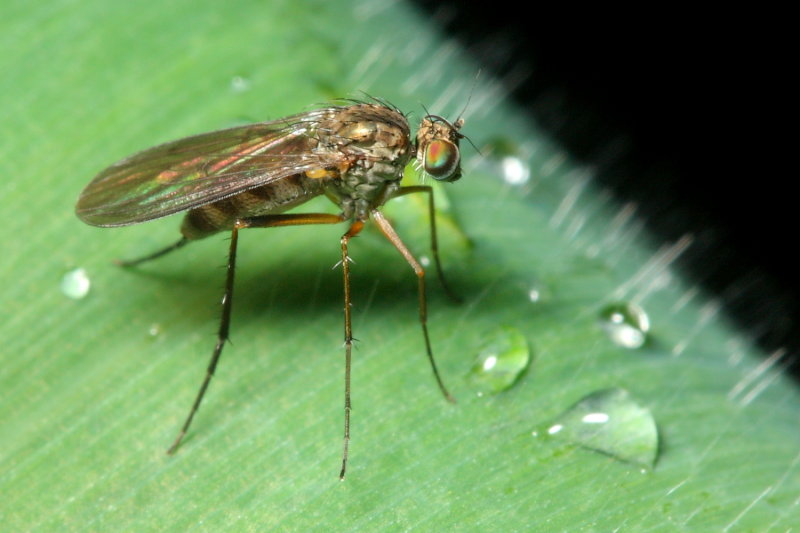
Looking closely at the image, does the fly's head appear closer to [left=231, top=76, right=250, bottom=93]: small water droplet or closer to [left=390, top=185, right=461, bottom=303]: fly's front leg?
[left=390, top=185, right=461, bottom=303]: fly's front leg

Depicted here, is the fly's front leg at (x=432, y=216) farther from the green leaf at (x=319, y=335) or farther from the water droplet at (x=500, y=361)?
the water droplet at (x=500, y=361)

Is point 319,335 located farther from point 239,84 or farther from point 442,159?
point 239,84

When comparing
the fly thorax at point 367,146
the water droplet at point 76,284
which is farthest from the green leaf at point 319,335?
the fly thorax at point 367,146

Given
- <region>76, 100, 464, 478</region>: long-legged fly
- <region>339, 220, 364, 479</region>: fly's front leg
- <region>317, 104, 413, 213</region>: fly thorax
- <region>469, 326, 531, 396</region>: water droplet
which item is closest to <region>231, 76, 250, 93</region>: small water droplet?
<region>76, 100, 464, 478</region>: long-legged fly

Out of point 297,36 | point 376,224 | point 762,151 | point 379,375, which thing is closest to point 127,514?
point 379,375

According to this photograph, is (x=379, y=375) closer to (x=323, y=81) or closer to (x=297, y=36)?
(x=323, y=81)

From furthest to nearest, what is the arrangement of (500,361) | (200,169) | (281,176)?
1. (281,176)
2. (200,169)
3. (500,361)

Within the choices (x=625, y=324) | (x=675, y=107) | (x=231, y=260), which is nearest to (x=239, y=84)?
(x=231, y=260)
